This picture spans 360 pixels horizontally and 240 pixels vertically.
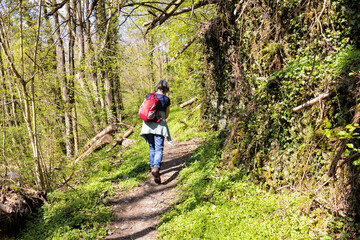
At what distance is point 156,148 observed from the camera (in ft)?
16.5

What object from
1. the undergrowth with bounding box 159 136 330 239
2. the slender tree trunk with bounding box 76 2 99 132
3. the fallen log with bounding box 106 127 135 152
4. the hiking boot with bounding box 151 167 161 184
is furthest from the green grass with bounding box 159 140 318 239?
the slender tree trunk with bounding box 76 2 99 132

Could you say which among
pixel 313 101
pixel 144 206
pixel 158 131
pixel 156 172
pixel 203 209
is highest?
pixel 313 101

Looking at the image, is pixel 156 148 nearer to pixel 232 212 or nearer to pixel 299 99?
pixel 232 212

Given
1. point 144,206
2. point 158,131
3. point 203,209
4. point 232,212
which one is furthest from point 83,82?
point 232,212

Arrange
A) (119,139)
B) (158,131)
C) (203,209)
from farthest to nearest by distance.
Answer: (119,139) < (158,131) < (203,209)

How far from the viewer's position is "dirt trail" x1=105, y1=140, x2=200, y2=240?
3.69 meters

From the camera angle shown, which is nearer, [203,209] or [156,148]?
[203,209]

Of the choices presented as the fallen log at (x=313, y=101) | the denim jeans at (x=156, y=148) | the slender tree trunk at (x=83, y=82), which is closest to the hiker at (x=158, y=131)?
the denim jeans at (x=156, y=148)

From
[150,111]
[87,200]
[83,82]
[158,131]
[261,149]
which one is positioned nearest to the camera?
[261,149]

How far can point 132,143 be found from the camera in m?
9.13

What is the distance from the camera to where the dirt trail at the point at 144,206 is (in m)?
3.69

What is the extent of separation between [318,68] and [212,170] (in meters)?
2.84

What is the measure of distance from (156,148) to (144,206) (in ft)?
4.30

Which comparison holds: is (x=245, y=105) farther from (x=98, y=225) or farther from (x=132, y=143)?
(x=132, y=143)
